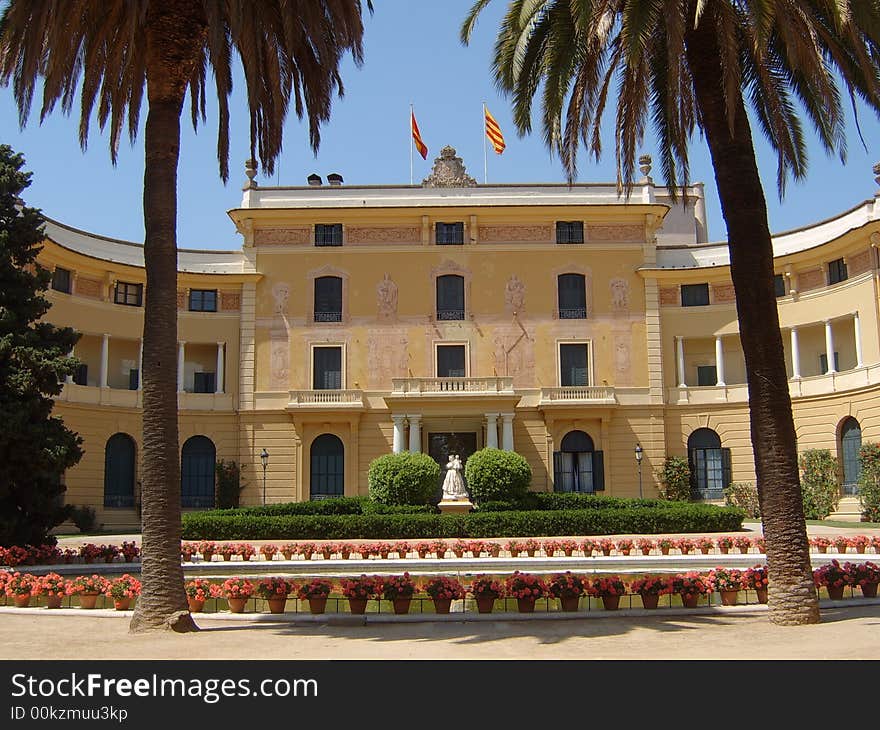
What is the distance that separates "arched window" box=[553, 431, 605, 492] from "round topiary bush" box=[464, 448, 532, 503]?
7.79m

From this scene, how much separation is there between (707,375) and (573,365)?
686cm

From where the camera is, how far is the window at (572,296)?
4388 cm

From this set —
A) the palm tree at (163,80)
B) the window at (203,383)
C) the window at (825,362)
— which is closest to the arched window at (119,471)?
the window at (203,383)

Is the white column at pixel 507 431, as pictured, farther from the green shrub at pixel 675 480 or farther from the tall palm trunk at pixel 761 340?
the tall palm trunk at pixel 761 340

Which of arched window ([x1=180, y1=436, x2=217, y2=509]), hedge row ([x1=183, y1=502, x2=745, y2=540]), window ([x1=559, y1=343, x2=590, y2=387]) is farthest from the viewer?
window ([x1=559, y1=343, x2=590, y2=387])

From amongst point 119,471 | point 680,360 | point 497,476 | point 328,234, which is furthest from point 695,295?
point 119,471

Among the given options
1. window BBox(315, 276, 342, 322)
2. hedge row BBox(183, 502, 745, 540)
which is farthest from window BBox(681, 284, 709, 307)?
hedge row BBox(183, 502, 745, 540)

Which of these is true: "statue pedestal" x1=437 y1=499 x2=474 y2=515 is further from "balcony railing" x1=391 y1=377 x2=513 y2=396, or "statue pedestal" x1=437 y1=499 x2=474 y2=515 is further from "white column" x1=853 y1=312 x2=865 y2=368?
"white column" x1=853 y1=312 x2=865 y2=368

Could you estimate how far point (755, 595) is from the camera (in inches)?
591

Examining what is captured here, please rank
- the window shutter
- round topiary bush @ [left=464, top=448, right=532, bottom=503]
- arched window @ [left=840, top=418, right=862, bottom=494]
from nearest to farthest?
round topiary bush @ [left=464, top=448, right=532, bottom=503] → arched window @ [left=840, top=418, right=862, bottom=494] → the window shutter

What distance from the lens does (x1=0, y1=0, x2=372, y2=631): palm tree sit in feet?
41.2

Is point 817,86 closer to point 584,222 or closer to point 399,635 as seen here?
point 399,635
